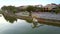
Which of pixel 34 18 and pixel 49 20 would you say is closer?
pixel 49 20

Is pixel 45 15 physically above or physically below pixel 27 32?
above

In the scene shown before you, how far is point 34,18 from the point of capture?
2809 mm

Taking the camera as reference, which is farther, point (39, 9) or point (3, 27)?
point (39, 9)

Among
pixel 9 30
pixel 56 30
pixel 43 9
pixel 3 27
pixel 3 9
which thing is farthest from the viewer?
pixel 3 9

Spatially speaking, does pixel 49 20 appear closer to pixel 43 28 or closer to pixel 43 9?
pixel 43 28

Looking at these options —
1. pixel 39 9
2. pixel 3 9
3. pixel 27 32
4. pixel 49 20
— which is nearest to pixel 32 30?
pixel 27 32

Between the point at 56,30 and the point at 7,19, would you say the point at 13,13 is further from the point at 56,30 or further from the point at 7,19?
the point at 56,30

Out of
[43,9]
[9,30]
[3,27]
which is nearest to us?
[9,30]

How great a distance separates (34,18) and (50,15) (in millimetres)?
360

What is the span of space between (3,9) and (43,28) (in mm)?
1626

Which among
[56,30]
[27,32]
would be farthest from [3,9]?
[56,30]

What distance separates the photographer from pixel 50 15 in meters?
2.86

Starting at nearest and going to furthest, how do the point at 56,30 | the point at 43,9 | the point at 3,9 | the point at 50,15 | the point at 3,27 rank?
the point at 56,30 → the point at 3,27 → the point at 50,15 → the point at 43,9 → the point at 3,9

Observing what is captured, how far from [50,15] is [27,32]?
2.49 feet
